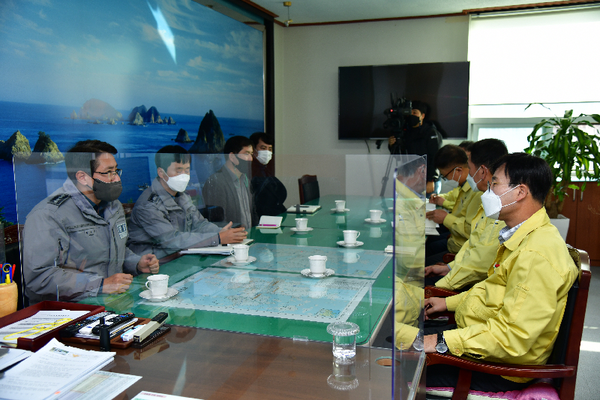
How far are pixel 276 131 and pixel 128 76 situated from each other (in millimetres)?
2576

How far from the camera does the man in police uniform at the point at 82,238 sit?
1.59 m

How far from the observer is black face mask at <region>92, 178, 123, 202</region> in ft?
5.98

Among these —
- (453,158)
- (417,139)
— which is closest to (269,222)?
(453,158)

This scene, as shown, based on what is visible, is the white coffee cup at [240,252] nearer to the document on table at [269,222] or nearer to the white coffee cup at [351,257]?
the white coffee cup at [351,257]

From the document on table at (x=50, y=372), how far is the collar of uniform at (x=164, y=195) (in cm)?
130

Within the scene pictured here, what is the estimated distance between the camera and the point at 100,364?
102 centimetres

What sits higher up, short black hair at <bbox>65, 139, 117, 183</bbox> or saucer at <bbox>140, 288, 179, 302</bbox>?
short black hair at <bbox>65, 139, 117, 183</bbox>

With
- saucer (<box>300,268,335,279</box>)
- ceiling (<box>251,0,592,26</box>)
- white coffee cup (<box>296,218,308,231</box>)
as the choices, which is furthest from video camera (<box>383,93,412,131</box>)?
saucer (<box>300,268,335,279</box>)

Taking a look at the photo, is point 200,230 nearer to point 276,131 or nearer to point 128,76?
point 128,76

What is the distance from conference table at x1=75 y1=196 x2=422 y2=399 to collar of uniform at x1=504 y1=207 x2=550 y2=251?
16.6 inches

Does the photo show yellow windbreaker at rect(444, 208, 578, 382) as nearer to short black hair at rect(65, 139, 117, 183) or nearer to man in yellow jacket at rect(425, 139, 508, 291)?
man in yellow jacket at rect(425, 139, 508, 291)

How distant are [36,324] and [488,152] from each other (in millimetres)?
2309

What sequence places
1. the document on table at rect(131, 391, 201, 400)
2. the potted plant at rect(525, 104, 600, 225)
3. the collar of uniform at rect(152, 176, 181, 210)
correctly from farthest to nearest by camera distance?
1. the potted plant at rect(525, 104, 600, 225)
2. the collar of uniform at rect(152, 176, 181, 210)
3. the document on table at rect(131, 391, 201, 400)

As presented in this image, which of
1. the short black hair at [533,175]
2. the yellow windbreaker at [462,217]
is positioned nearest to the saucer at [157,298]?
the short black hair at [533,175]
